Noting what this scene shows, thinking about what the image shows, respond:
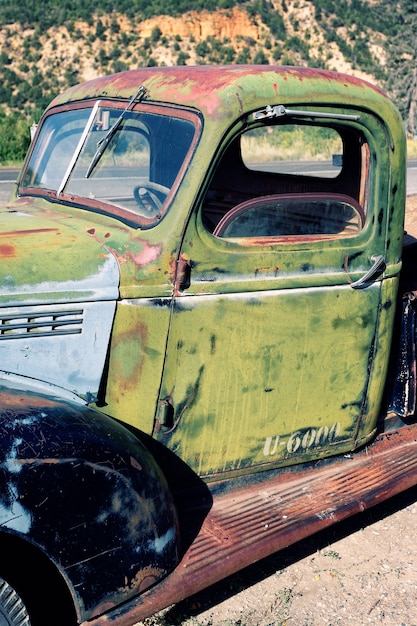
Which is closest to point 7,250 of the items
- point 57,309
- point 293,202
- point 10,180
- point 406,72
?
point 57,309

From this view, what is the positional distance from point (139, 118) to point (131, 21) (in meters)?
46.2

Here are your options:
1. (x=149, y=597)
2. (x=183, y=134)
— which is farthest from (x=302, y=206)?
(x=149, y=597)

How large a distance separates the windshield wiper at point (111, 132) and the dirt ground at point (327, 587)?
1781 millimetres

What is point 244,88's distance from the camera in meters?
2.67

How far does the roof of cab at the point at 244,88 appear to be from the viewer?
266 cm

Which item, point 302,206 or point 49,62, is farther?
point 49,62

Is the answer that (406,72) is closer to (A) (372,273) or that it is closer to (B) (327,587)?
(A) (372,273)

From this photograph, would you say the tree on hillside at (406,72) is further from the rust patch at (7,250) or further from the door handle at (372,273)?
the rust patch at (7,250)

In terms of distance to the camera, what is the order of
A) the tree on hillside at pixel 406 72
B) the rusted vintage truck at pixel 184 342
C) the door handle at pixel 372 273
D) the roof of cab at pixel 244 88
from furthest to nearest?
1. the tree on hillside at pixel 406 72
2. the door handle at pixel 372 273
3. the roof of cab at pixel 244 88
4. the rusted vintage truck at pixel 184 342

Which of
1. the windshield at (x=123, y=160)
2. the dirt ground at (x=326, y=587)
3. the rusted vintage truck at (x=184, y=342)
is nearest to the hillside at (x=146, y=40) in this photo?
the windshield at (x=123, y=160)

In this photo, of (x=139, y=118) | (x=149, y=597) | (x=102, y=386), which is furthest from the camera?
(x=139, y=118)

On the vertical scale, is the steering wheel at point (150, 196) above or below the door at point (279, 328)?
above

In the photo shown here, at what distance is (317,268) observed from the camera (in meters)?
2.88

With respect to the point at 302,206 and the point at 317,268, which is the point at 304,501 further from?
the point at 302,206
